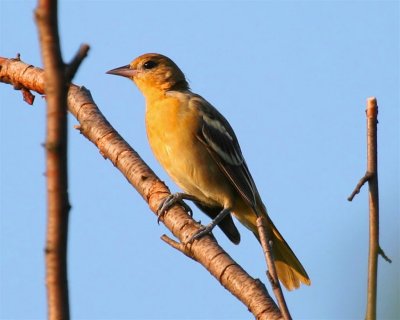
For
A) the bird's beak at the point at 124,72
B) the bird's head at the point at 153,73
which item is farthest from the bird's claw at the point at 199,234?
the bird's beak at the point at 124,72

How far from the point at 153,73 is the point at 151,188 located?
76.6 inches

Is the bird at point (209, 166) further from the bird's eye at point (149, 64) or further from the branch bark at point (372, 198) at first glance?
the branch bark at point (372, 198)

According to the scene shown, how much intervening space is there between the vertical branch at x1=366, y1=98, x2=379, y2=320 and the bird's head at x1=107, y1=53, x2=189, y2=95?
12.4ft

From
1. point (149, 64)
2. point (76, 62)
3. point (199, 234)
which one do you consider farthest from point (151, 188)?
point (76, 62)

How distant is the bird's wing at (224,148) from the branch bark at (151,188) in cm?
111

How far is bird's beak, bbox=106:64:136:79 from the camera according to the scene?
5.87 metres

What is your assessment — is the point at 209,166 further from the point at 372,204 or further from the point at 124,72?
the point at 372,204

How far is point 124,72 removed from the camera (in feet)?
19.3

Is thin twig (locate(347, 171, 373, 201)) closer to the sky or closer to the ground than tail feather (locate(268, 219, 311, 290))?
closer to the ground

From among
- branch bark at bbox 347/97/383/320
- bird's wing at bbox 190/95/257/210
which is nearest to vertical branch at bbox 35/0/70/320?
branch bark at bbox 347/97/383/320

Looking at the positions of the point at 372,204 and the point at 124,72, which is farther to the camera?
the point at 124,72

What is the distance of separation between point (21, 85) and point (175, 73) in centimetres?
165

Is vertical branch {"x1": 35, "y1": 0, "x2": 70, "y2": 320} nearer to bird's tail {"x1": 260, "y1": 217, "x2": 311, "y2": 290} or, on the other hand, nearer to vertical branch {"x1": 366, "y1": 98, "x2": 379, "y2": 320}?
vertical branch {"x1": 366, "y1": 98, "x2": 379, "y2": 320}

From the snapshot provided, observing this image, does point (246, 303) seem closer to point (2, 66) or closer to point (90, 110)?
point (90, 110)
